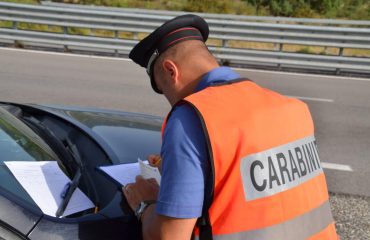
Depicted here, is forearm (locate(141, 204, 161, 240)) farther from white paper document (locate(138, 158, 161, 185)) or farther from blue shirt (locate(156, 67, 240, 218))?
white paper document (locate(138, 158, 161, 185))

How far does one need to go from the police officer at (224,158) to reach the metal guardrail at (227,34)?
9377mm

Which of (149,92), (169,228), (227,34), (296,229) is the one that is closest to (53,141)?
(169,228)

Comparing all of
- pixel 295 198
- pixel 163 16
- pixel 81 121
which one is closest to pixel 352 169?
pixel 81 121

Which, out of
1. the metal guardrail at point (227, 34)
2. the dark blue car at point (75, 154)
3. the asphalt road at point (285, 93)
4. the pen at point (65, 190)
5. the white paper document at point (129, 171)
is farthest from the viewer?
the metal guardrail at point (227, 34)

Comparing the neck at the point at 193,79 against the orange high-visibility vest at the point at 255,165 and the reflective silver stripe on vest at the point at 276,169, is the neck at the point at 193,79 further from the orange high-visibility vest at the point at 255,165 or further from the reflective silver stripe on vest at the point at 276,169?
the reflective silver stripe on vest at the point at 276,169

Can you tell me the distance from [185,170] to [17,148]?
3.01 ft

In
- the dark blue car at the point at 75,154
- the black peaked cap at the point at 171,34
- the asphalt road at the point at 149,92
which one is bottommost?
the asphalt road at the point at 149,92

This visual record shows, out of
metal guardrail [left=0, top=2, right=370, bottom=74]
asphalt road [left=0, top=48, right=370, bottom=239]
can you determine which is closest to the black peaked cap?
asphalt road [left=0, top=48, right=370, bottom=239]

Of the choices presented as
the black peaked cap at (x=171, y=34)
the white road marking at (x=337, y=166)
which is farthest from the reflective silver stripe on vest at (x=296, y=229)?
the white road marking at (x=337, y=166)

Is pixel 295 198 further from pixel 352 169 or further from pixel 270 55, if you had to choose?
pixel 270 55

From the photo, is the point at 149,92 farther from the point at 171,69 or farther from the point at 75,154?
the point at 171,69

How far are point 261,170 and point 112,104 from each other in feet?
19.1

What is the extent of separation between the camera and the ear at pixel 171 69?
5.44 feet

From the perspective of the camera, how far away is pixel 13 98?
7.10m
